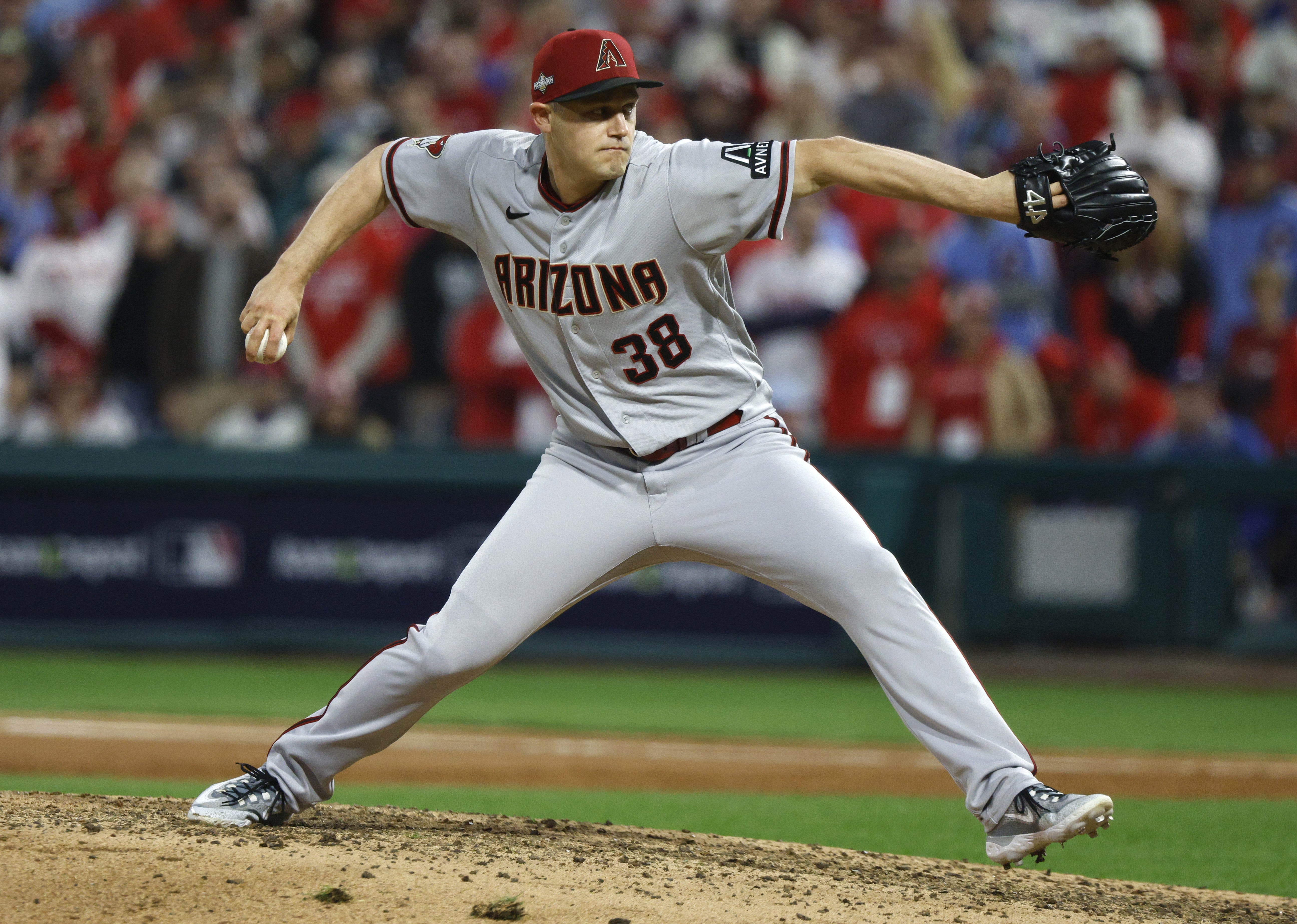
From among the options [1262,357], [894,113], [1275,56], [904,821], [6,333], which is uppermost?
[1275,56]

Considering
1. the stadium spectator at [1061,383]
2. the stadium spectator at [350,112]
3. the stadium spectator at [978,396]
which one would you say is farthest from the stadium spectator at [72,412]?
the stadium spectator at [1061,383]

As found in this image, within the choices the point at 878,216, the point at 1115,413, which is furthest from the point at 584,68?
the point at 878,216

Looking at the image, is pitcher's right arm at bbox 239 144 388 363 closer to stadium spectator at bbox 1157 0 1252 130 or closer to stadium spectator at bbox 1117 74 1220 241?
stadium spectator at bbox 1117 74 1220 241

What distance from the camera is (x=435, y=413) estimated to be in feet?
35.7

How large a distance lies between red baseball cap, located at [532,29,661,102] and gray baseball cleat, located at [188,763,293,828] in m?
1.87

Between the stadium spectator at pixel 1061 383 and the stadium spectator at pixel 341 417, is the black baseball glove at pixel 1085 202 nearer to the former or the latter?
the stadium spectator at pixel 1061 383

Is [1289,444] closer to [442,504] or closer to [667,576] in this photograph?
[667,576]

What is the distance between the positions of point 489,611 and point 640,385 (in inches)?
26.8

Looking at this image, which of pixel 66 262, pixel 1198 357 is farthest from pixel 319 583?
pixel 1198 357

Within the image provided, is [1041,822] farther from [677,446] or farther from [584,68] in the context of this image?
[584,68]

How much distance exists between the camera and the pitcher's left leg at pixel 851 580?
154 inches

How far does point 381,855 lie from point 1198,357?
7.81 meters

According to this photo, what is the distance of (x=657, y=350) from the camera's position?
408 centimetres

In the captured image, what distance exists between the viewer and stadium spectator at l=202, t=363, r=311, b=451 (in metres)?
10.5
